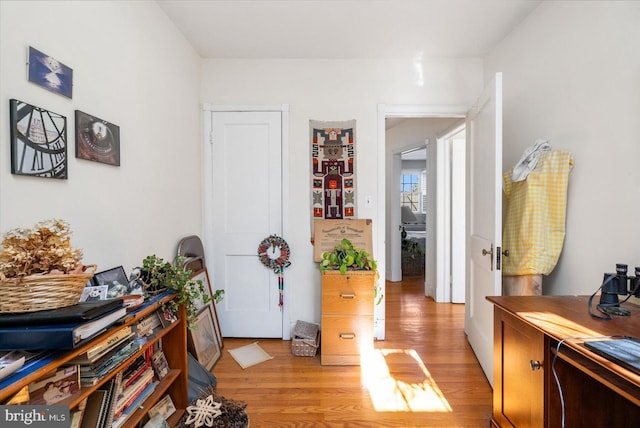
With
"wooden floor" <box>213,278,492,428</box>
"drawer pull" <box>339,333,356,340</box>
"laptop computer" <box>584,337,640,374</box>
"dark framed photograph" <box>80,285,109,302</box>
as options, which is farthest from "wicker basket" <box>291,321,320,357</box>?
"laptop computer" <box>584,337,640,374</box>

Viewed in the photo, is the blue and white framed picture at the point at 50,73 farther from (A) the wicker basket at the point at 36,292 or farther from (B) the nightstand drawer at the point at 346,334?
(B) the nightstand drawer at the point at 346,334

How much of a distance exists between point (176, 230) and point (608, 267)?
2720 millimetres

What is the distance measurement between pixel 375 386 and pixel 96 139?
2233mm

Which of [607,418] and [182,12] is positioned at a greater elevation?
[182,12]

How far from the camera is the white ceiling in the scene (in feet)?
6.40

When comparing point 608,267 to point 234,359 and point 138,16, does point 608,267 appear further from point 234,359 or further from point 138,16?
point 138,16

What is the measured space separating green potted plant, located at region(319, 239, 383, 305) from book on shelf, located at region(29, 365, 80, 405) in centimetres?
160

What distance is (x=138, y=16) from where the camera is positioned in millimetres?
1760

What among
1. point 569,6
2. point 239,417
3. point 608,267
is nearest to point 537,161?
point 608,267

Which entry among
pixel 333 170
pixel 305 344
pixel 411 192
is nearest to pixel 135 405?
pixel 305 344

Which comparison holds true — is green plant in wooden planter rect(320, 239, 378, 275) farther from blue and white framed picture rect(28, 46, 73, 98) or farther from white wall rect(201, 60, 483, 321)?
blue and white framed picture rect(28, 46, 73, 98)

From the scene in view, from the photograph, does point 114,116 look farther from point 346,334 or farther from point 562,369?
point 562,369

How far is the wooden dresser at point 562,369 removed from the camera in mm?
1052

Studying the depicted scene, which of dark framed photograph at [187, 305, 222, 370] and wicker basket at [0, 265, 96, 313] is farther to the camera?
dark framed photograph at [187, 305, 222, 370]
